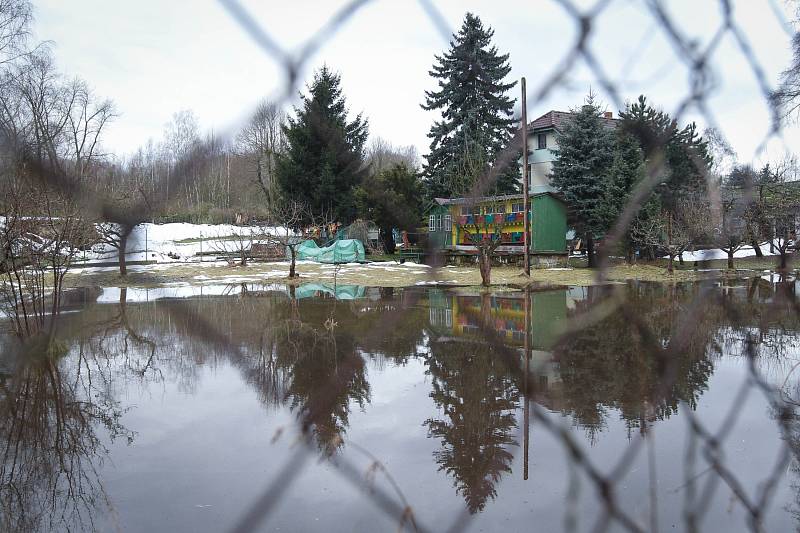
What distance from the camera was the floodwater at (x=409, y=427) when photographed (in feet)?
2.81

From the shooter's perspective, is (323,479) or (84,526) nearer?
(84,526)

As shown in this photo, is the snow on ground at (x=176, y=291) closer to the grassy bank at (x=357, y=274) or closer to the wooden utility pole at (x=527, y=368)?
the grassy bank at (x=357, y=274)

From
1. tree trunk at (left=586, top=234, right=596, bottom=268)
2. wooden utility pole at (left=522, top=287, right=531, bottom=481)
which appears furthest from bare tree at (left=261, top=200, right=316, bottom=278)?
tree trunk at (left=586, top=234, right=596, bottom=268)

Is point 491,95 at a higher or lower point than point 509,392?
higher

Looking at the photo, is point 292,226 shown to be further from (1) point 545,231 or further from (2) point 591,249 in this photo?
(2) point 591,249

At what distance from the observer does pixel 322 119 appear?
0.67 metres

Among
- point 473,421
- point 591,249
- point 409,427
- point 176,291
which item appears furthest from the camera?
point 176,291

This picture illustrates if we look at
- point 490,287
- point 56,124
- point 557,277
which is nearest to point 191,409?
point 56,124

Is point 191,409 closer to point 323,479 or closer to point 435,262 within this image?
point 323,479

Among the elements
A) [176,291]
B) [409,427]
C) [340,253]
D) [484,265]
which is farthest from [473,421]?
[340,253]

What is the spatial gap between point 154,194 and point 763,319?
1015 cm

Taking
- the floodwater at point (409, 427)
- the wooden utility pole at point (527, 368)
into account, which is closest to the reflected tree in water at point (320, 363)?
the floodwater at point (409, 427)

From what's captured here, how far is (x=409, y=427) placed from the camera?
470 cm

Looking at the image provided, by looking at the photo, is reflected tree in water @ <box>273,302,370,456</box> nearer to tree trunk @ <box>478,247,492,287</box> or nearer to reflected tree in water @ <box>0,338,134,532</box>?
reflected tree in water @ <box>0,338,134,532</box>
